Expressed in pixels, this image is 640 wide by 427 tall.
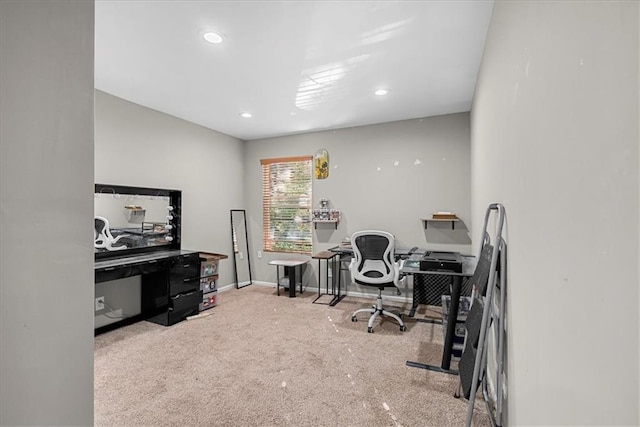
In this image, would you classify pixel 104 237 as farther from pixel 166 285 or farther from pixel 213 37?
pixel 213 37

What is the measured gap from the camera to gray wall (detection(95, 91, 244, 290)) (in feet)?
11.5

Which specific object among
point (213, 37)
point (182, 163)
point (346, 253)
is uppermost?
point (213, 37)

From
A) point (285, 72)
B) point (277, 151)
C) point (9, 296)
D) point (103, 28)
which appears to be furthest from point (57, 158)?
point (277, 151)

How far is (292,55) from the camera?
2580 mm

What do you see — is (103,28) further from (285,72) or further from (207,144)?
(207,144)

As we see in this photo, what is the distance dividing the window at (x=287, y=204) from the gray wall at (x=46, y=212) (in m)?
4.27

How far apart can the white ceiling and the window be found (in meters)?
1.31

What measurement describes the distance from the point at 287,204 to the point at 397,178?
6.41 feet

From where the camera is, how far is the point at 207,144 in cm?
489

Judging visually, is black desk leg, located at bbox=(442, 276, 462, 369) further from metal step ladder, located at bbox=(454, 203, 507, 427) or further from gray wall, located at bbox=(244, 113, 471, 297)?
gray wall, located at bbox=(244, 113, 471, 297)

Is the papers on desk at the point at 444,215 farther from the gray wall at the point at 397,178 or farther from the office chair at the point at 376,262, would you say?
the office chair at the point at 376,262

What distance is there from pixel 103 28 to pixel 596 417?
125 inches

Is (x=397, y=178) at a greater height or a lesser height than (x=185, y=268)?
greater

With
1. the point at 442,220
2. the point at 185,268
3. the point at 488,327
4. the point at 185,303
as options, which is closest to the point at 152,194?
the point at 185,268
